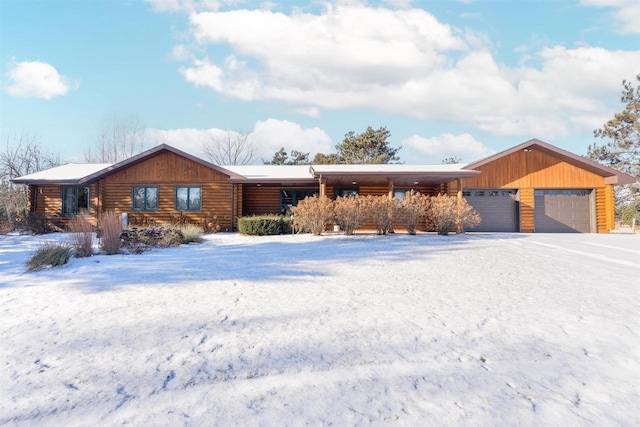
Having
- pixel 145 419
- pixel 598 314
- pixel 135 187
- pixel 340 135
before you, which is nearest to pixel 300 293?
pixel 145 419

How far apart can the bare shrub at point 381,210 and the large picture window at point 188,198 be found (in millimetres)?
8637

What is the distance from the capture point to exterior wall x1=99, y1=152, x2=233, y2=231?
16094 mm

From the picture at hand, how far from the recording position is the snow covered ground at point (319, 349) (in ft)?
6.35

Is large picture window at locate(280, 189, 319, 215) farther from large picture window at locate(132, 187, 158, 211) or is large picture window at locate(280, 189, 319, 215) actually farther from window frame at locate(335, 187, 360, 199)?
large picture window at locate(132, 187, 158, 211)

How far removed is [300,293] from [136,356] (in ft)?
7.12

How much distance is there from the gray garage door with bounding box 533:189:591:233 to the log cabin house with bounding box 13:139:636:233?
52 mm

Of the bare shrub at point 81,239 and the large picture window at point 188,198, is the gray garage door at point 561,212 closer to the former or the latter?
the large picture window at point 188,198

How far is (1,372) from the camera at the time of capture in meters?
2.38

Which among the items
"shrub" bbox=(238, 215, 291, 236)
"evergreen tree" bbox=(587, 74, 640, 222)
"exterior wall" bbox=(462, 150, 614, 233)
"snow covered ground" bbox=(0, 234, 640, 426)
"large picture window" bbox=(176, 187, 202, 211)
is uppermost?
"evergreen tree" bbox=(587, 74, 640, 222)

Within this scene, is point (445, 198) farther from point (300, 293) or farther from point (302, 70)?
point (302, 70)

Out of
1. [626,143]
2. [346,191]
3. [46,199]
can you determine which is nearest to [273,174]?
[346,191]

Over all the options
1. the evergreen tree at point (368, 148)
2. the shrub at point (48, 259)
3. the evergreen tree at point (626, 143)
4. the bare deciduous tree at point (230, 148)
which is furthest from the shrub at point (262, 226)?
the evergreen tree at point (626, 143)

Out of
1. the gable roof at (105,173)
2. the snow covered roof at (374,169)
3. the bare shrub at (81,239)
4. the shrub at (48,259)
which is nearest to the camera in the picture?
the shrub at (48,259)

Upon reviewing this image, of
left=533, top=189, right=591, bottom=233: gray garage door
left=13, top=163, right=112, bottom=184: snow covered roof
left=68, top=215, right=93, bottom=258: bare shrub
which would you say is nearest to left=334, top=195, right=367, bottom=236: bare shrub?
left=68, top=215, right=93, bottom=258: bare shrub
